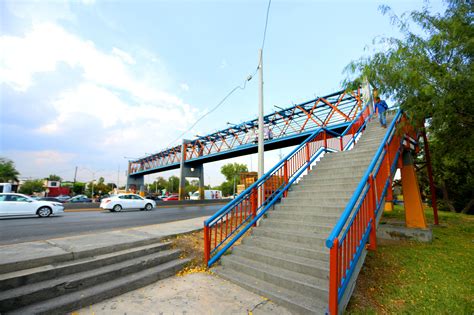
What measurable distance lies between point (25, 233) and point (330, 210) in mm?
9637

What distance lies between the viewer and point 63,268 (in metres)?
3.58

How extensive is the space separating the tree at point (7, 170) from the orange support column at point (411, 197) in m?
68.0

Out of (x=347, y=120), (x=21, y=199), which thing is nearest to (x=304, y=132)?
(x=347, y=120)

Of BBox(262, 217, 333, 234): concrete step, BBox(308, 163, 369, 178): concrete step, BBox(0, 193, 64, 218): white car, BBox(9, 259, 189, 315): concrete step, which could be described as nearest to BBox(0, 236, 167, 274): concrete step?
BBox(9, 259, 189, 315): concrete step

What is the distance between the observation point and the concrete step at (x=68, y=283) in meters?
2.90

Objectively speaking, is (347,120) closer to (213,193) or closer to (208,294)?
(208,294)

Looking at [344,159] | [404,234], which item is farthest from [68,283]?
[404,234]

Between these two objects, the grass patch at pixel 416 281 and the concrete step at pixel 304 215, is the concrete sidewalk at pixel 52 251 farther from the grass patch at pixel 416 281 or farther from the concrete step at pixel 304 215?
the grass patch at pixel 416 281

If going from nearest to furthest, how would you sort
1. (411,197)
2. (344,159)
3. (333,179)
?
(333,179), (344,159), (411,197)

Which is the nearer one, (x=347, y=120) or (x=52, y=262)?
(x=52, y=262)

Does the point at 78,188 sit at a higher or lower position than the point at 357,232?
higher

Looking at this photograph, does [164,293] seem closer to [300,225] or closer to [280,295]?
[280,295]

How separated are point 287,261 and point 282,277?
Result: 351 mm

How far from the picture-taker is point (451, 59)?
4.66 meters
